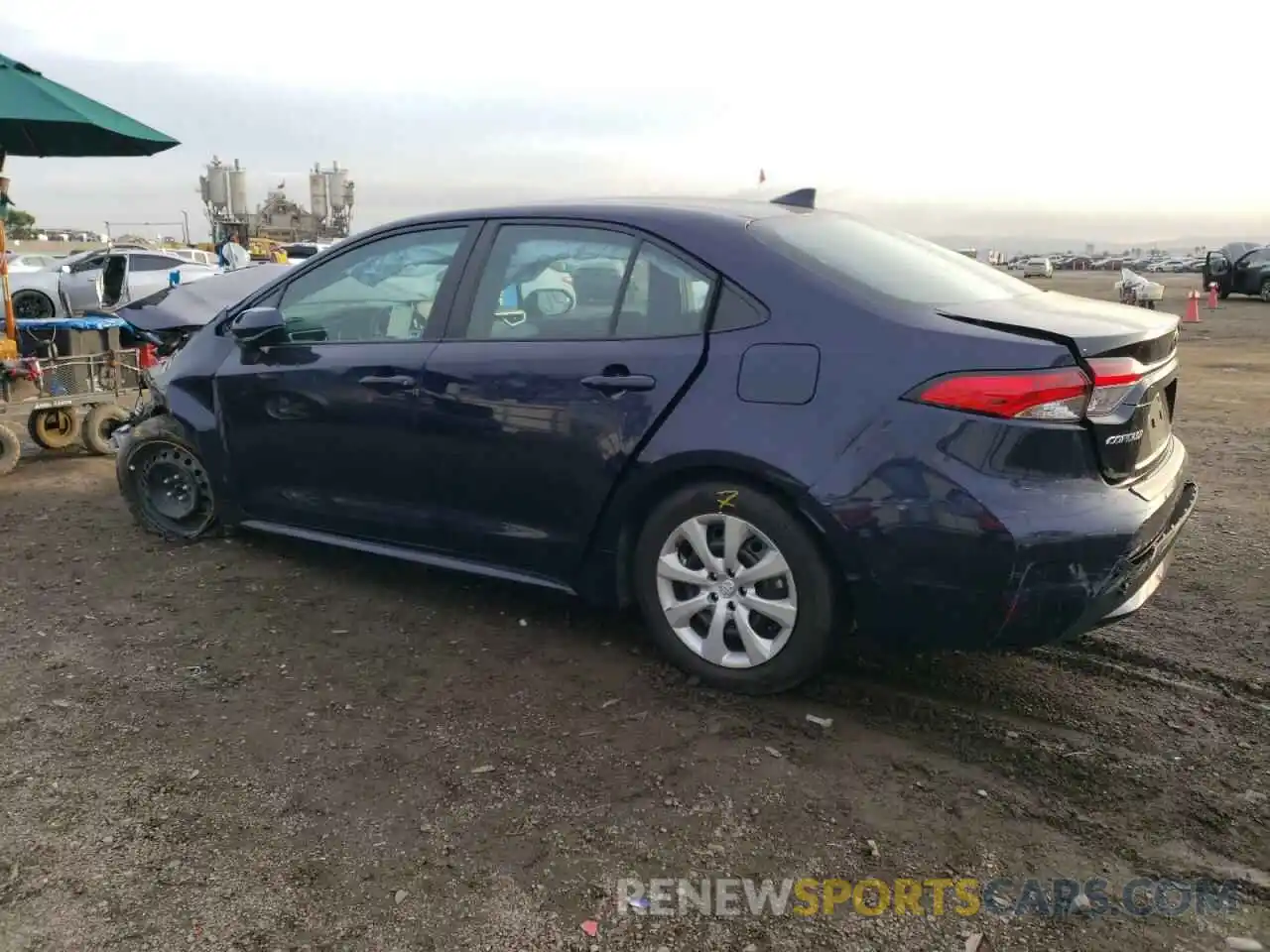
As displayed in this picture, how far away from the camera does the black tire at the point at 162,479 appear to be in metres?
4.84

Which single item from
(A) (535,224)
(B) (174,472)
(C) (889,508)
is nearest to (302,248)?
(B) (174,472)

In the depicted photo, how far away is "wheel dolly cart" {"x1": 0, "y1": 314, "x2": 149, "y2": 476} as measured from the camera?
673 cm

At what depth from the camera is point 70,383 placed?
7.02 m

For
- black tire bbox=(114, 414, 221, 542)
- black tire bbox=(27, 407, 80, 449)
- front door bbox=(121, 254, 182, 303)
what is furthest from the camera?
front door bbox=(121, 254, 182, 303)

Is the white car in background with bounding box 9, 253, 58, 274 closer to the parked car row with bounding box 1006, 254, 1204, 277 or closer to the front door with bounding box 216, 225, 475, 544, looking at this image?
the front door with bounding box 216, 225, 475, 544

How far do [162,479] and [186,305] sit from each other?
1.24 m

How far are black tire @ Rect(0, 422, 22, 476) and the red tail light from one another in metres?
6.15

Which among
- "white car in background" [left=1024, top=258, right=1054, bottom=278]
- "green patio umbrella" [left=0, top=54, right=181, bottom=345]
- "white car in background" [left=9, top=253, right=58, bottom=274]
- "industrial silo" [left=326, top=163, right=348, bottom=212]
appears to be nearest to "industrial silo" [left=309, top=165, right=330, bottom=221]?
"industrial silo" [left=326, top=163, right=348, bottom=212]

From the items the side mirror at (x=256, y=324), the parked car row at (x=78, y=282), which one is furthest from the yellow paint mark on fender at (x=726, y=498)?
the parked car row at (x=78, y=282)

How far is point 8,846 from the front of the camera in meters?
2.49

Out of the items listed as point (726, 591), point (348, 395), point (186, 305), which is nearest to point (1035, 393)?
point (726, 591)

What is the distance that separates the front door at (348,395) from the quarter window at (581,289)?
23 centimetres

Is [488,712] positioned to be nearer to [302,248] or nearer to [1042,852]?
[1042,852]

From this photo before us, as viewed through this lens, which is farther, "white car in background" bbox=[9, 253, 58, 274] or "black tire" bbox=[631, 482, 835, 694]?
"white car in background" bbox=[9, 253, 58, 274]
